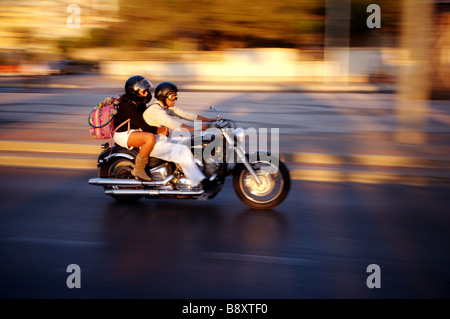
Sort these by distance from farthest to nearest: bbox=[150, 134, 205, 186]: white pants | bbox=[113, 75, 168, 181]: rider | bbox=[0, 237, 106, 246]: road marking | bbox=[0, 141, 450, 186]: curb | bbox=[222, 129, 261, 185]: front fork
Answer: bbox=[0, 141, 450, 186]: curb < bbox=[113, 75, 168, 181]: rider < bbox=[150, 134, 205, 186]: white pants < bbox=[222, 129, 261, 185]: front fork < bbox=[0, 237, 106, 246]: road marking

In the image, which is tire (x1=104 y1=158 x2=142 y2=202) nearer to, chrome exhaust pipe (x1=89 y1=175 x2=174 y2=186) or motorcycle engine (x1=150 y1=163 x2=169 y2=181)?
chrome exhaust pipe (x1=89 y1=175 x2=174 y2=186)

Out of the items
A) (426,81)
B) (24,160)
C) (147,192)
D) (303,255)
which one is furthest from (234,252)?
(426,81)

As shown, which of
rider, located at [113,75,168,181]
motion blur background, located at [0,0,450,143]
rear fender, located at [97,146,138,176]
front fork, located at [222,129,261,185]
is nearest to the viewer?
front fork, located at [222,129,261,185]

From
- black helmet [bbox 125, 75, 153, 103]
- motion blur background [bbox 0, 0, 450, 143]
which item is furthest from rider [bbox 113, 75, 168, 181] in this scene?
motion blur background [bbox 0, 0, 450, 143]

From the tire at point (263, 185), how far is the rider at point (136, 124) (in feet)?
3.62

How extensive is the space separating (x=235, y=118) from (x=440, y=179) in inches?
261

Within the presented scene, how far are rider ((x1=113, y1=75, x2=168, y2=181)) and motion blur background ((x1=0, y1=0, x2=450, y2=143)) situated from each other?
66.1 ft

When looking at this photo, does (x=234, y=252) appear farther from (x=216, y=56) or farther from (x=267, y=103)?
(x=216, y=56)

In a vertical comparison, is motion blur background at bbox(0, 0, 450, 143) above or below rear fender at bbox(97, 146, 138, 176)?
above

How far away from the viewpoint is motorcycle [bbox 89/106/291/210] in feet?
21.4

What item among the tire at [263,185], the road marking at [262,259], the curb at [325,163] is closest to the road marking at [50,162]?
the curb at [325,163]

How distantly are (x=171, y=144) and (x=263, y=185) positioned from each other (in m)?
1.20

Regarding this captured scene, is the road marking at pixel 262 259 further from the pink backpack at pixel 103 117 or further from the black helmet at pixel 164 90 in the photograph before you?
the pink backpack at pixel 103 117

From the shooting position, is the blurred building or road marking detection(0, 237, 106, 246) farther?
the blurred building
